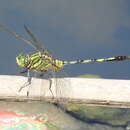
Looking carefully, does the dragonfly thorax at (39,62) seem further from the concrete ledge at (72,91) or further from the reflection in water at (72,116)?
the reflection in water at (72,116)

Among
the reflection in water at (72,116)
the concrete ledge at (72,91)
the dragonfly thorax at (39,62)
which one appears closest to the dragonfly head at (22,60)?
the dragonfly thorax at (39,62)

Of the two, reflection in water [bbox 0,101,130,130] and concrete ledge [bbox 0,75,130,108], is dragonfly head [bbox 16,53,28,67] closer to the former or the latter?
concrete ledge [bbox 0,75,130,108]

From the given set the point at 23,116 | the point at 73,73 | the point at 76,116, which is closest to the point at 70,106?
the point at 76,116

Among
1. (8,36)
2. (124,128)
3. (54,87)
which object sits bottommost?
(124,128)

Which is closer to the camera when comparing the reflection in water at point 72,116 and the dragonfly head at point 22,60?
the reflection in water at point 72,116

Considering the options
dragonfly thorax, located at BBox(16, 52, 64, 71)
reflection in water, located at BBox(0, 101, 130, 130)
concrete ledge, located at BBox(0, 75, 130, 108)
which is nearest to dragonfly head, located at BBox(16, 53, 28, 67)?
dragonfly thorax, located at BBox(16, 52, 64, 71)

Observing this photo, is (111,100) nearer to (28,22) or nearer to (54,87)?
(54,87)

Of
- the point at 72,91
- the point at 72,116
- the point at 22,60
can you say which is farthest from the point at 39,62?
the point at 72,116

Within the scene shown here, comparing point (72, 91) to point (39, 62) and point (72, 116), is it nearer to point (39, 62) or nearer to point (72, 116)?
point (72, 116)
